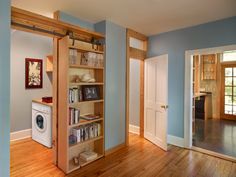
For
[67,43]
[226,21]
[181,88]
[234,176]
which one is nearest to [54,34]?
[67,43]

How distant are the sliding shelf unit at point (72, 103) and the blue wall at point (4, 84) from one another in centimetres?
83

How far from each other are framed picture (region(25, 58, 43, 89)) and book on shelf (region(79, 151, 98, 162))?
222 cm

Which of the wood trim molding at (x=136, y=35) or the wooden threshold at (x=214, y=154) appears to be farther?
the wood trim molding at (x=136, y=35)

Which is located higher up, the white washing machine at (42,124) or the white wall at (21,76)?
Result: the white wall at (21,76)

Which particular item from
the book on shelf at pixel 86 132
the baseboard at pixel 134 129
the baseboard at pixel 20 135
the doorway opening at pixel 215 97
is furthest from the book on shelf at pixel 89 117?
the doorway opening at pixel 215 97

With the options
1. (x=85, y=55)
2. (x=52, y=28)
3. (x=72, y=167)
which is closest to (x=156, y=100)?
(x=85, y=55)

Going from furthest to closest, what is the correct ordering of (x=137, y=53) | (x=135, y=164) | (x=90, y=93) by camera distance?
1. (x=137, y=53)
2. (x=90, y=93)
3. (x=135, y=164)

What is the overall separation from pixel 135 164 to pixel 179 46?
260 centimetres

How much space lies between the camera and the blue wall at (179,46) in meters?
3.30

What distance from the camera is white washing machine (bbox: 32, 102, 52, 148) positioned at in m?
3.61

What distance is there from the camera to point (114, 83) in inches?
135

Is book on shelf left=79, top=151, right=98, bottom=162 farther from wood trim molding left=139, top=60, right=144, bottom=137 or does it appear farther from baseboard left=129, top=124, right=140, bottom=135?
baseboard left=129, top=124, right=140, bottom=135

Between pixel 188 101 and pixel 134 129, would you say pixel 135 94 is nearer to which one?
pixel 134 129

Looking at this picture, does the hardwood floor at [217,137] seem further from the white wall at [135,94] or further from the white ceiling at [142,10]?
the white ceiling at [142,10]
